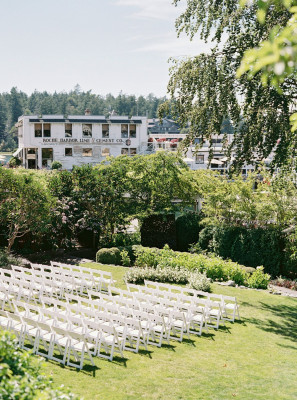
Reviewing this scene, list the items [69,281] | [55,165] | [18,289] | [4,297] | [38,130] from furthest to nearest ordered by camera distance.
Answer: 1. [38,130]
2. [55,165]
3. [69,281]
4. [18,289]
5. [4,297]

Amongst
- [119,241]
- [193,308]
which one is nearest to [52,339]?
[193,308]

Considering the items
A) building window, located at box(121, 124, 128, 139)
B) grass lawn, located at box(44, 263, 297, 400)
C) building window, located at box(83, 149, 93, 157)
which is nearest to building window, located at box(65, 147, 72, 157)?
building window, located at box(83, 149, 93, 157)

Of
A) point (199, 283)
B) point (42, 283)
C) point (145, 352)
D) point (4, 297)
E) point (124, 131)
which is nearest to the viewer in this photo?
point (145, 352)

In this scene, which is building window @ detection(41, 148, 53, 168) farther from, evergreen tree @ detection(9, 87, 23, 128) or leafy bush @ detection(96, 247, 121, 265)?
evergreen tree @ detection(9, 87, 23, 128)

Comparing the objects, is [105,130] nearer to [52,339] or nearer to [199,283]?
[199,283]

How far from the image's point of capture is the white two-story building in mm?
61656

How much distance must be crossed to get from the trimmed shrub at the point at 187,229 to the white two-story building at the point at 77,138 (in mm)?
38057

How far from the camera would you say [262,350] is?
11367 mm

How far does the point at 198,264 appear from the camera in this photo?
19.0 meters

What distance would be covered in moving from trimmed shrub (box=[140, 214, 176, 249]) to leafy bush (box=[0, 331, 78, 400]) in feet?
68.5

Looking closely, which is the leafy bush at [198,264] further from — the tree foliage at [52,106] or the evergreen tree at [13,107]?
the evergreen tree at [13,107]

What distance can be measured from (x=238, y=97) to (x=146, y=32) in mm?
3557

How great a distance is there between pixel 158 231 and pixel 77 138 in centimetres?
3968

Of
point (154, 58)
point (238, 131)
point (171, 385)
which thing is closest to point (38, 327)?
point (171, 385)
